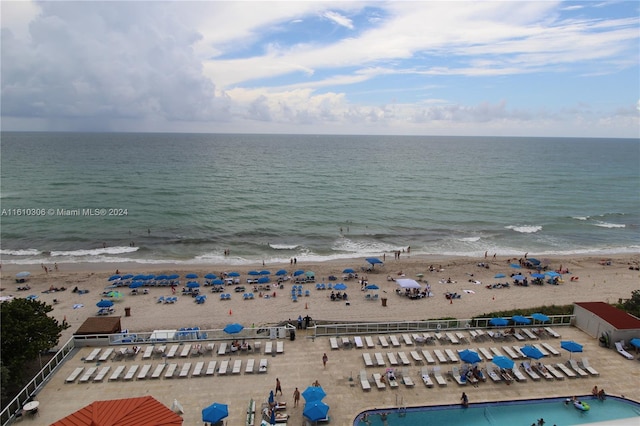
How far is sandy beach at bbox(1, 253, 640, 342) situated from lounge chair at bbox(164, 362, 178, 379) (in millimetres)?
8881

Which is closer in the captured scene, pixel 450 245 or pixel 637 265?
pixel 637 265

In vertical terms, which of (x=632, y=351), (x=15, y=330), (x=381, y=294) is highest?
(x=15, y=330)

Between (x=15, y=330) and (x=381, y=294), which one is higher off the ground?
(x=15, y=330)

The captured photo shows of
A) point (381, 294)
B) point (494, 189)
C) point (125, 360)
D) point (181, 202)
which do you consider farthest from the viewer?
point (494, 189)

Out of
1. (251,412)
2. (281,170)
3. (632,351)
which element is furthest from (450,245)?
(281,170)

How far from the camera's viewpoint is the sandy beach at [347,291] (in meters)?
28.6

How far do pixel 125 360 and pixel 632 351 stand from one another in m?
24.3

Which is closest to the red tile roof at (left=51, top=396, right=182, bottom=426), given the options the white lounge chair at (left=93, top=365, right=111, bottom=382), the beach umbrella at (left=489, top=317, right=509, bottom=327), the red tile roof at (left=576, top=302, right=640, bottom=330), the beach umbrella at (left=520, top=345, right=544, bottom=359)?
the white lounge chair at (left=93, top=365, right=111, bottom=382)

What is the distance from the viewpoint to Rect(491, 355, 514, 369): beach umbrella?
16.9 meters

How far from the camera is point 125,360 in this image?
18266 mm

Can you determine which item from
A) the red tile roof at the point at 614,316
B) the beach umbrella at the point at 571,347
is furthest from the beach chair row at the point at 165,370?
the red tile roof at the point at 614,316

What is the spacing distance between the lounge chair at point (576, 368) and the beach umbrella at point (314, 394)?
11.6 metres

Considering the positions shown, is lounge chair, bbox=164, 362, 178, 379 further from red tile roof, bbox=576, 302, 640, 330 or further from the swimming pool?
red tile roof, bbox=576, 302, 640, 330

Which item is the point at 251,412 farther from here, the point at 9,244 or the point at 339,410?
the point at 9,244
